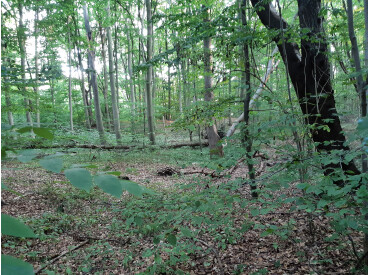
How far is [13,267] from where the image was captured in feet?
1.97

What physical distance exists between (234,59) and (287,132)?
152cm

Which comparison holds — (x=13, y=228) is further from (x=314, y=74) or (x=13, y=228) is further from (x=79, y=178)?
(x=314, y=74)

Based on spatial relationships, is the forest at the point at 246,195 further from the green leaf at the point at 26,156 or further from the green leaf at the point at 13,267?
the green leaf at the point at 13,267

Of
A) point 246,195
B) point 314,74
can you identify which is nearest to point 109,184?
point 314,74

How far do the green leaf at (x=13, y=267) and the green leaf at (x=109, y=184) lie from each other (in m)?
0.26

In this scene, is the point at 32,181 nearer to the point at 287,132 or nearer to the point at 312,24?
the point at 287,132

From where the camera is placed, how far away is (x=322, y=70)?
12.9 feet

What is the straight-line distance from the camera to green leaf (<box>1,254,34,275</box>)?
594 millimetres

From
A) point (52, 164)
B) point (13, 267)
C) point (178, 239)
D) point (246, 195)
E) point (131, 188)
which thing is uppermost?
point (52, 164)

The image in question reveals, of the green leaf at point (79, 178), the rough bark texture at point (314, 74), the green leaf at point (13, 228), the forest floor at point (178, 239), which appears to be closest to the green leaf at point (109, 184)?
the green leaf at point (79, 178)

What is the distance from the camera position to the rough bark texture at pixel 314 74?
12.2 ft

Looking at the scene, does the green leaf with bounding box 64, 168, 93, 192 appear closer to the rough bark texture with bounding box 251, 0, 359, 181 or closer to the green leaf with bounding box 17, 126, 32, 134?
the green leaf with bounding box 17, 126, 32, 134

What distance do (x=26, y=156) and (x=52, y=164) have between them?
0.51 ft

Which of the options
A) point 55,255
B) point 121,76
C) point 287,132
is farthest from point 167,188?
point 121,76
